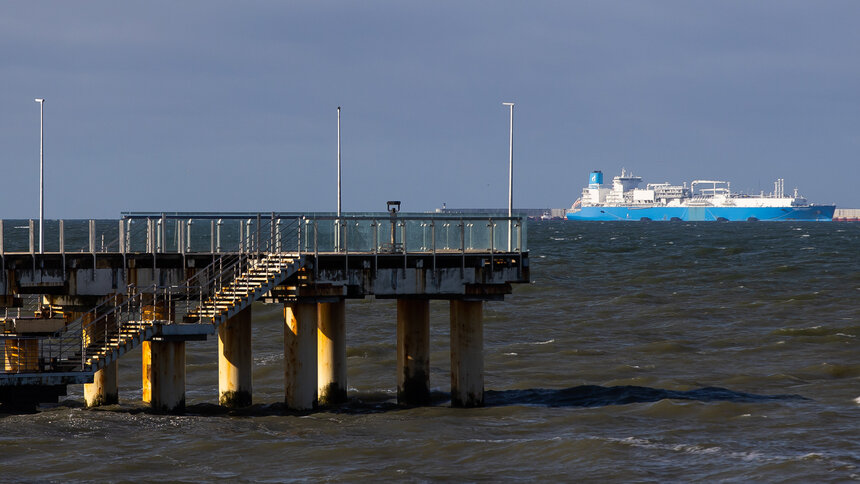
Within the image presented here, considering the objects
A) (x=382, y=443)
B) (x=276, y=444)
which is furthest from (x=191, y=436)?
(x=382, y=443)

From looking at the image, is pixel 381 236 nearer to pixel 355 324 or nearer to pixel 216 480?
pixel 216 480

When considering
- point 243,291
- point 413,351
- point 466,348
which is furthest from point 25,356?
point 466,348

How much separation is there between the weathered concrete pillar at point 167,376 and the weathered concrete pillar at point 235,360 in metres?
2.06

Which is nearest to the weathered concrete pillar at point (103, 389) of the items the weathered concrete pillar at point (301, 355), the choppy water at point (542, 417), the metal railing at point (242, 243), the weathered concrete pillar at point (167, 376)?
the choppy water at point (542, 417)

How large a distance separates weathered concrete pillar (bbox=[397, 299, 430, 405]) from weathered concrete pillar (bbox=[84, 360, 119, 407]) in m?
9.67

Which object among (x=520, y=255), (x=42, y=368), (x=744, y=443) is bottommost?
(x=744, y=443)

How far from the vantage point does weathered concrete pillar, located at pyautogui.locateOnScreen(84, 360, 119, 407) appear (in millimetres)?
40219

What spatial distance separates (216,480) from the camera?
1217 inches

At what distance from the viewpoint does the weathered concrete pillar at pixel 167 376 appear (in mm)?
36562

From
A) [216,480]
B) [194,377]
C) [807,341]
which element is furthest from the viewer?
[807,341]

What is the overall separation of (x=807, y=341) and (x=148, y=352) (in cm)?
3436

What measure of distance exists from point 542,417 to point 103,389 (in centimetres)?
1473

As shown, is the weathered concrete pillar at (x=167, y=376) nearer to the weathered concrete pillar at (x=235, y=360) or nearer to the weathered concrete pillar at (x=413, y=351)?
the weathered concrete pillar at (x=235, y=360)

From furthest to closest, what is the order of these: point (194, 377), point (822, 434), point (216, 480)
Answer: point (194, 377) → point (822, 434) → point (216, 480)
